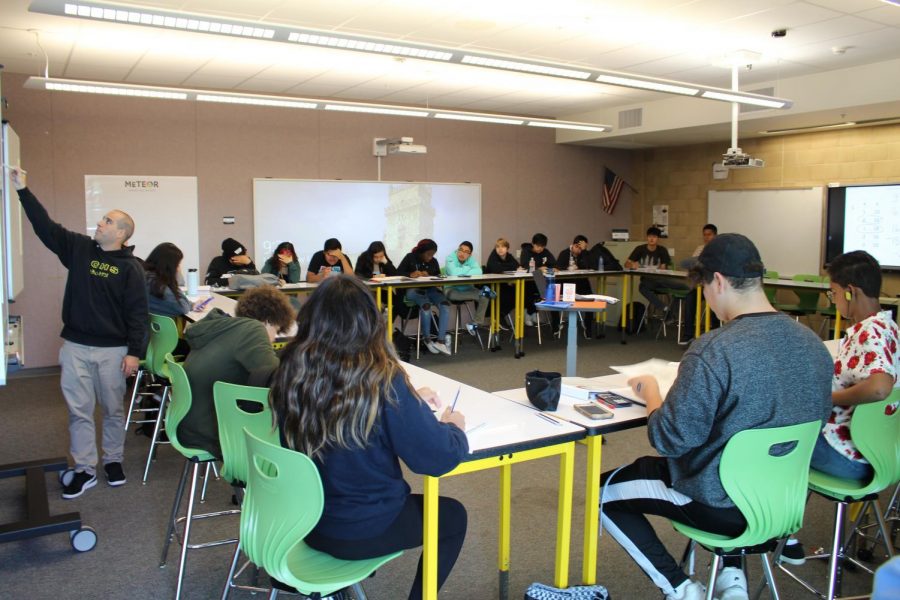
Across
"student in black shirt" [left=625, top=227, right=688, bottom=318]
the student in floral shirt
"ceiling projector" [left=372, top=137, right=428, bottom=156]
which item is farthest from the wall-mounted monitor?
the student in floral shirt

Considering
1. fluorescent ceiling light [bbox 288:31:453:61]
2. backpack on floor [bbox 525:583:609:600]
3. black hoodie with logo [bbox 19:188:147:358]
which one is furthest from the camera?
fluorescent ceiling light [bbox 288:31:453:61]

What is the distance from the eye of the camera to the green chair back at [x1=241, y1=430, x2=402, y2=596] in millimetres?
1836

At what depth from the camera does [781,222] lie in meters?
9.12

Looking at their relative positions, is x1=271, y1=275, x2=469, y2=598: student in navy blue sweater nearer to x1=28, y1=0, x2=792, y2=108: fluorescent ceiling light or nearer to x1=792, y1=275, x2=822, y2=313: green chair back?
x1=28, y1=0, x2=792, y2=108: fluorescent ceiling light

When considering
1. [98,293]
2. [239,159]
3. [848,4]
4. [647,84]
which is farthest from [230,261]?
[848,4]

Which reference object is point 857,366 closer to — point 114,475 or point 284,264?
point 114,475

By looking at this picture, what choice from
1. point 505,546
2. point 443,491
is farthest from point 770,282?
point 505,546

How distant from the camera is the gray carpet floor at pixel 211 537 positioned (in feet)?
9.28

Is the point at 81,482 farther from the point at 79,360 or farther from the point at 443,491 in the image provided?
the point at 443,491

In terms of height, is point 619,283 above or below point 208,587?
above

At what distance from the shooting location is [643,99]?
853cm

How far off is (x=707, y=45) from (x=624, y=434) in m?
3.22

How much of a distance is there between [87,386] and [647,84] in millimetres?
4590

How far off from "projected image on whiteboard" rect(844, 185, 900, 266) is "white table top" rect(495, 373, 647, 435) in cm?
657
